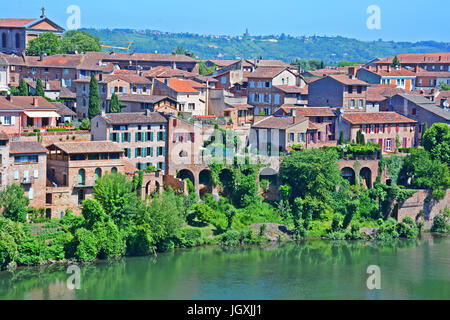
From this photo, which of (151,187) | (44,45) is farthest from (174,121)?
→ (44,45)

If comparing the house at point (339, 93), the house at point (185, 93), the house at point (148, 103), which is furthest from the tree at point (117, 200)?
the house at point (339, 93)

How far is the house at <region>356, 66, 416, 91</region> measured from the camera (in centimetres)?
7120

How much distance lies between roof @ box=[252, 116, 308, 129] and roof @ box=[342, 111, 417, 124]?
143 inches

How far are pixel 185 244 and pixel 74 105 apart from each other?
64.5ft

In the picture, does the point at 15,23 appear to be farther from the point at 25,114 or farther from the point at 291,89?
the point at 25,114

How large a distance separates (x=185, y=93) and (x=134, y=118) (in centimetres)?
980

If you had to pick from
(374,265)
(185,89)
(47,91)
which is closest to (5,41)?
(47,91)

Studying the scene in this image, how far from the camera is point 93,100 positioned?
55.6 metres

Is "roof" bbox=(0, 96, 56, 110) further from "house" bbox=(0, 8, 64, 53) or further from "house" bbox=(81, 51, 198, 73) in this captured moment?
"house" bbox=(0, 8, 64, 53)

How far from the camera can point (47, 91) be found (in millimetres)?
61375

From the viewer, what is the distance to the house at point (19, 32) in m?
79.1

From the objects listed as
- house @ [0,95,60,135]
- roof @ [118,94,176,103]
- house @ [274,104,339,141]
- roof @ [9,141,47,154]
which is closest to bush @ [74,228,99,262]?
roof @ [9,141,47,154]

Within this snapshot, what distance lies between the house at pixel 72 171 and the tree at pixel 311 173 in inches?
394

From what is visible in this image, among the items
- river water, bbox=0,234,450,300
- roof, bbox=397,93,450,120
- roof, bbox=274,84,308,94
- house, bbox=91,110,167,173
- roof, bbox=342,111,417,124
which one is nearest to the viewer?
river water, bbox=0,234,450,300
